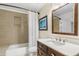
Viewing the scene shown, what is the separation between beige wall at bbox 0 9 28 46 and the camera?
150 centimetres

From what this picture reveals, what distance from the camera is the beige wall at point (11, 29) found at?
1.50 metres

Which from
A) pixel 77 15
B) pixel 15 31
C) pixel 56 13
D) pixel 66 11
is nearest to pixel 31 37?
Result: pixel 15 31

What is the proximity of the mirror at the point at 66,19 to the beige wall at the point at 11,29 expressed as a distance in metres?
0.57

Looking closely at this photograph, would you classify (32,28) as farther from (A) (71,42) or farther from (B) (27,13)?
(A) (71,42)

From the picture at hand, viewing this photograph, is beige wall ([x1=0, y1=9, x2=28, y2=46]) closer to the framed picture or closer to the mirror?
the framed picture

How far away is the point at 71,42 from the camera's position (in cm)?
134

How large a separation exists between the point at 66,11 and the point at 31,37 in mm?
794

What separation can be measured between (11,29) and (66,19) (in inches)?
37.8

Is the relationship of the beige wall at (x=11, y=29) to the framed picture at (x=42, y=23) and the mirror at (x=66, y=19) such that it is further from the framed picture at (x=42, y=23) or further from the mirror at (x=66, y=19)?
Result: the mirror at (x=66, y=19)

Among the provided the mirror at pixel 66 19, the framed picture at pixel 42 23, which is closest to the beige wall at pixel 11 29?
the framed picture at pixel 42 23

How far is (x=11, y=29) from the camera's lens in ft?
5.07

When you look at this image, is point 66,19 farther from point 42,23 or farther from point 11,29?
point 11,29

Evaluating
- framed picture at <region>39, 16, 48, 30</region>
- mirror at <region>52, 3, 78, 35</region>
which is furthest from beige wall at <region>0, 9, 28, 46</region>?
mirror at <region>52, 3, 78, 35</region>

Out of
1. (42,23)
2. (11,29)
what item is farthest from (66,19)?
(11,29)
